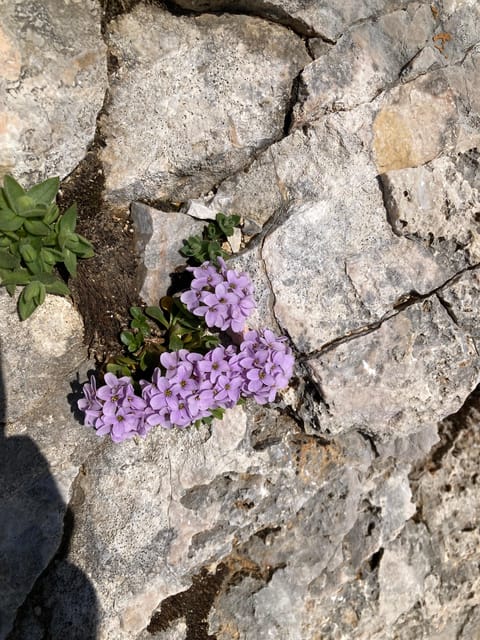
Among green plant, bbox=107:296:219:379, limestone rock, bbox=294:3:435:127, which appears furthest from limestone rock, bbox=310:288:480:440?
limestone rock, bbox=294:3:435:127

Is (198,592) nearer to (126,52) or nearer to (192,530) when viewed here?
(192,530)

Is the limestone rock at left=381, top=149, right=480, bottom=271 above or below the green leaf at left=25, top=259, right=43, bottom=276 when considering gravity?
above

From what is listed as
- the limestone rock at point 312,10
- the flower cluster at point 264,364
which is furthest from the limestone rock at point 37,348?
the limestone rock at point 312,10

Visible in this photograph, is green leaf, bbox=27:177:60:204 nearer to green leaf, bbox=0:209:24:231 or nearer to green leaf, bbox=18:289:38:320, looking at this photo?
green leaf, bbox=0:209:24:231

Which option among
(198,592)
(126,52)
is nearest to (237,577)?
(198,592)

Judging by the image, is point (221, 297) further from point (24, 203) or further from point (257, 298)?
point (24, 203)

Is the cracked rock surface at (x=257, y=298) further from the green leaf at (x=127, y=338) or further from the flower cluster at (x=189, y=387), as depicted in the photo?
the flower cluster at (x=189, y=387)
